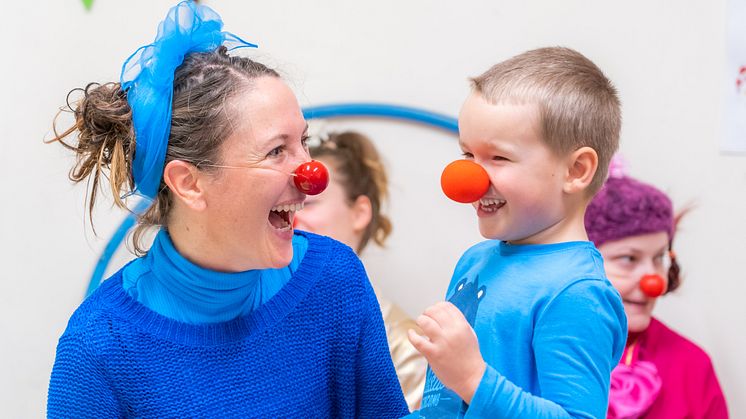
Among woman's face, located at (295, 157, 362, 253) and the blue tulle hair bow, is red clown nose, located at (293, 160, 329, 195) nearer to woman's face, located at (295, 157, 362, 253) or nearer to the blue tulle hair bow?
the blue tulle hair bow

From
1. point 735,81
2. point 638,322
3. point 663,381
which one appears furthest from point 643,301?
point 735,81

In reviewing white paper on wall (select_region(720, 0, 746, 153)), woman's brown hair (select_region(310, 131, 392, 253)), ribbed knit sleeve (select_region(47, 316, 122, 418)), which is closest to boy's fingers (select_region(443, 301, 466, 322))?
ribbed knit sleeve (select_region(47, 316, 122, 418))

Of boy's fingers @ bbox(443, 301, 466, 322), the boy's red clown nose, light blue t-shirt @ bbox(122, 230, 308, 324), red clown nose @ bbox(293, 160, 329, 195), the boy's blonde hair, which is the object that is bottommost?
light blue t-shirt @ bbox(122, 230, 308, 324)

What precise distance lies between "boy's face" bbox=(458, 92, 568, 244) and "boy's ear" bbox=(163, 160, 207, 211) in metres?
0.38

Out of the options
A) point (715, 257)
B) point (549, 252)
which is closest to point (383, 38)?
point (715, 257)

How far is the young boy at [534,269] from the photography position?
1034mm

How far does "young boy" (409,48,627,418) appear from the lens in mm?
1034

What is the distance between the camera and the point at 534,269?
1.11 metres

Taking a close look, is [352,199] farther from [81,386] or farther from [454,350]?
[454,350]

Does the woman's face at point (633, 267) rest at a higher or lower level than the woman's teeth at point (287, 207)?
lower

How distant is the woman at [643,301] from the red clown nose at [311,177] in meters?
0.96

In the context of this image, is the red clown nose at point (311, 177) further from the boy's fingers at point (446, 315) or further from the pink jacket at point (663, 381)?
the pink jacket at point (663, 381)

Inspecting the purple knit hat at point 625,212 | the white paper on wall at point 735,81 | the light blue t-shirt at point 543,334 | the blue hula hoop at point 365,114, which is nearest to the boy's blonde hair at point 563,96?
the light blue t-shirt at point 543,334

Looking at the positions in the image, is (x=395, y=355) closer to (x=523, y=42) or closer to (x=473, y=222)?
(x=473, y=222)
